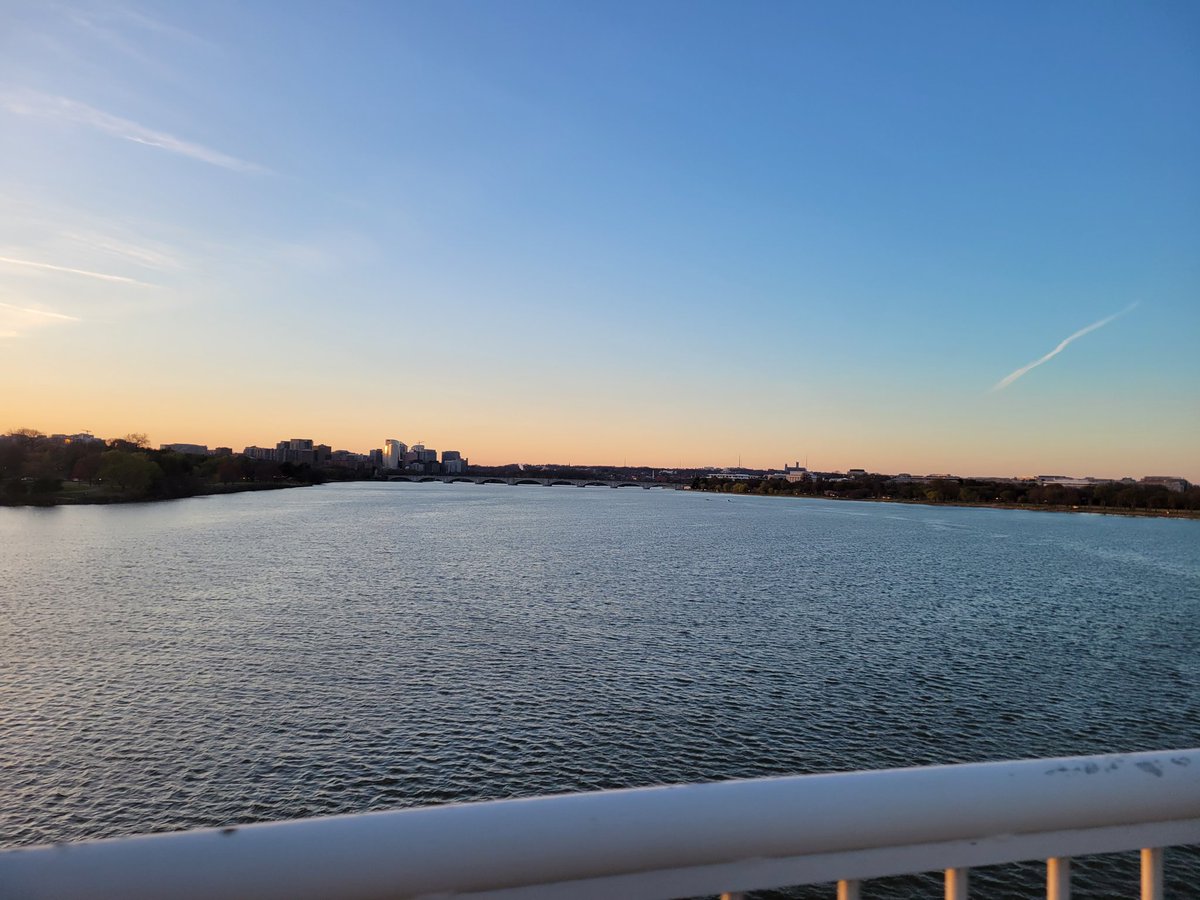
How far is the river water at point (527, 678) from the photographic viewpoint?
56.7ft

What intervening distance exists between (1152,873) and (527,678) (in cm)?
2387

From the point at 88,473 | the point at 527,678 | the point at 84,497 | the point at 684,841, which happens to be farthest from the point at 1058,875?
the point at 88,473

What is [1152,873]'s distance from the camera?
1.82 m

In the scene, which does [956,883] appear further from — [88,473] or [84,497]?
[88,473]

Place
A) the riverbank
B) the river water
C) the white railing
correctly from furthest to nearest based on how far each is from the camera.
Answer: the riverbank < the river water < the white railing

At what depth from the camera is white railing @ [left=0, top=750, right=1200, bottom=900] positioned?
4.58ft

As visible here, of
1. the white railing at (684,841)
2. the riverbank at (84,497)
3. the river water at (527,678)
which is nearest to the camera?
the white railing at (684,841)

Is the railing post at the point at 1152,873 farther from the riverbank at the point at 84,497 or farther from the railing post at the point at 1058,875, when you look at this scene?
the riverbank at the point at 84,497

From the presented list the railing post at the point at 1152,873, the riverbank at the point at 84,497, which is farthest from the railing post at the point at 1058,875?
the riverbank at the point at 84,497

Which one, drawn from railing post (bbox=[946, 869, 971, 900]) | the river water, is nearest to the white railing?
railing post (bbox=[946, 869, 971, 900])

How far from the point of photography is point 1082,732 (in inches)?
853

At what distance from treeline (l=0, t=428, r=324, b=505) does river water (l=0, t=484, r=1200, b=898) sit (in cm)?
5623

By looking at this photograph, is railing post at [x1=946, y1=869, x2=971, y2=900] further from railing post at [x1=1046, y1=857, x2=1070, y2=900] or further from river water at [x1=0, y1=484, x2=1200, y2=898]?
river water at [x1=0, y1=484, x2=1200, y2=898]

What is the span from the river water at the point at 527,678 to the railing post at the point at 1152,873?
495 inches
